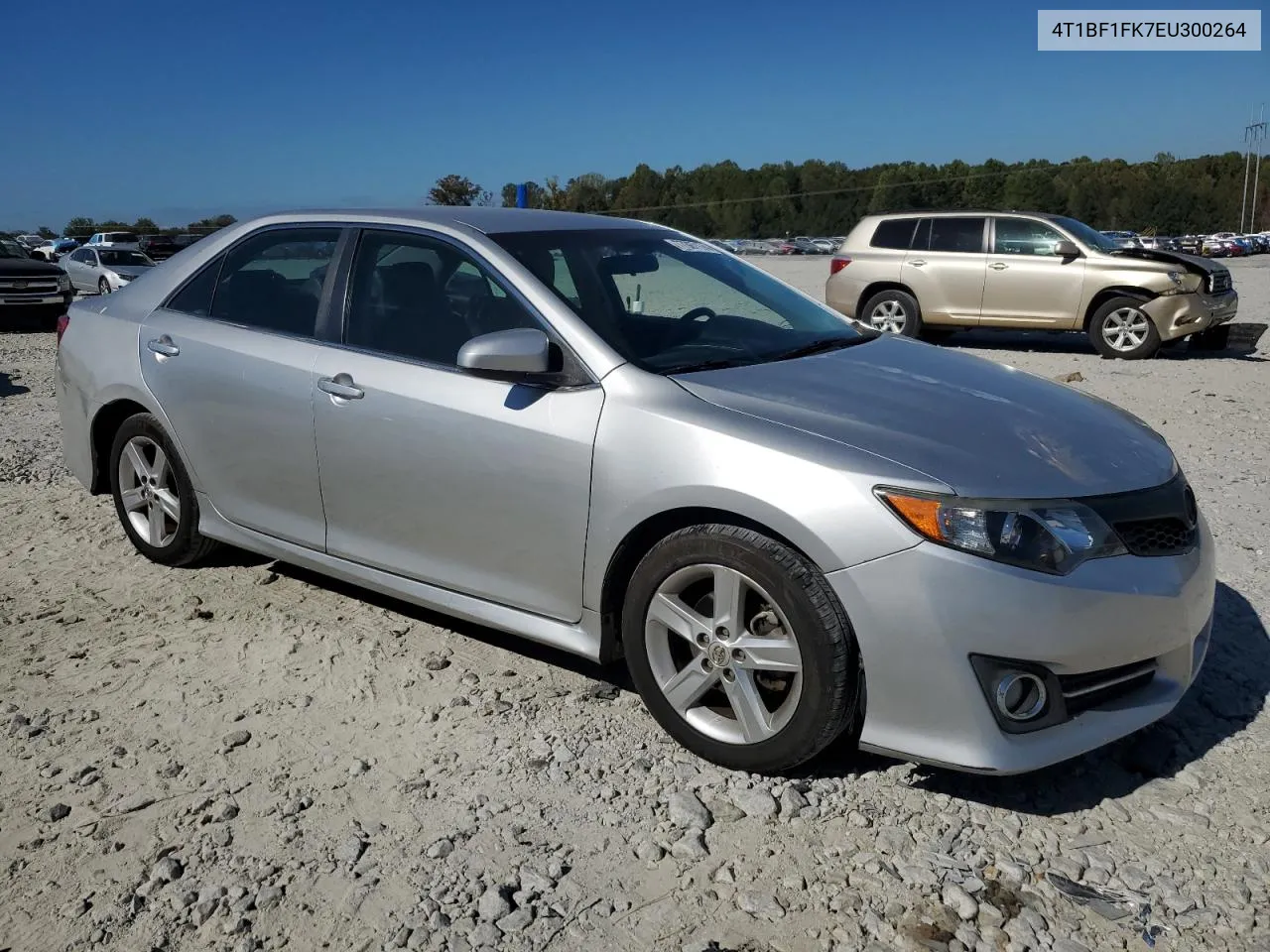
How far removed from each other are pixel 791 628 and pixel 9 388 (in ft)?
33.9

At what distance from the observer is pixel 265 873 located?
9.05ft

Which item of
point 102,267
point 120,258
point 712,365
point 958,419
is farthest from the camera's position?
point 120,258

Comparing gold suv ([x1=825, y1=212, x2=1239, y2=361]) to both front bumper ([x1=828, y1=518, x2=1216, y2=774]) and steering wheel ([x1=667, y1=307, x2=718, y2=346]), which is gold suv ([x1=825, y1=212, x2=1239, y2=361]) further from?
front bumper ([x1=828, y1=518, x2=1216, y2=774])

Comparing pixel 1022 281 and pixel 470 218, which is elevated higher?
pixel 470 218

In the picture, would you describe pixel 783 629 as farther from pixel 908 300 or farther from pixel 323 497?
pixel 908 300

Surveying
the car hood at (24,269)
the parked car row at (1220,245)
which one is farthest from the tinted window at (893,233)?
the parked car row at (1220,245)

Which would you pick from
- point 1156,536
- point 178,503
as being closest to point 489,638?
point 178,503

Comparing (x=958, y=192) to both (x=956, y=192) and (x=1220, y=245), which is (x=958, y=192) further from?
(x=1220, y=245)

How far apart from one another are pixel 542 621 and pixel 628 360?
2.88 feet

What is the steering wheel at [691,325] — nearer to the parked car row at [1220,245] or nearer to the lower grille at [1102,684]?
the lower grille at [1102,684]

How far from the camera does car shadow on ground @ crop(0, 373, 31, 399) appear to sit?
10.6 m

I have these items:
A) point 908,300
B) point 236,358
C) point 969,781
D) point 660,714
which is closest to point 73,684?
point 236,358

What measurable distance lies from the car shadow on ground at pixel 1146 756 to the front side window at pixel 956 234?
10.2 metres

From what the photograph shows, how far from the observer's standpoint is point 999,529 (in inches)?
111
